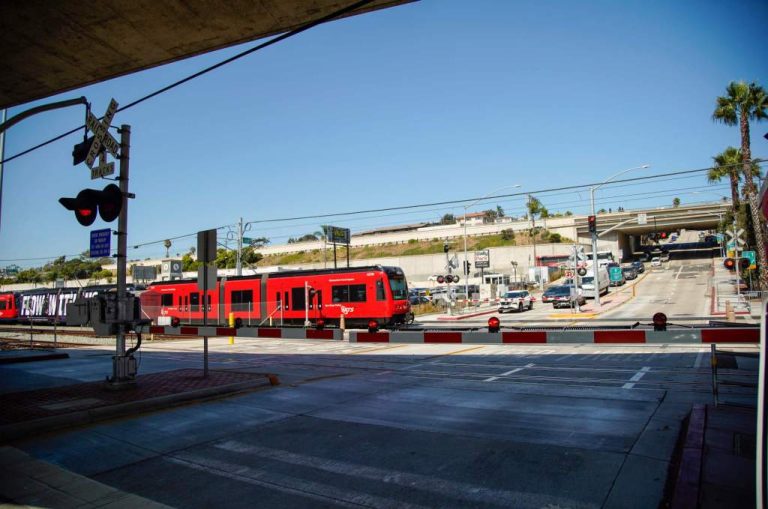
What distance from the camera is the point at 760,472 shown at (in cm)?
254

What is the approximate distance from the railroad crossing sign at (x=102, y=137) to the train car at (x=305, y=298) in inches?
557

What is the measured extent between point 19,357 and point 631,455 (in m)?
16.9

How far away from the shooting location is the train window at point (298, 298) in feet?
92.6

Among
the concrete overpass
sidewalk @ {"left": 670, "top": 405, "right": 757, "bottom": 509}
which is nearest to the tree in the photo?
sidewalk @ {"left": 670, "top": 405, "right": 757, "bottom": 509}

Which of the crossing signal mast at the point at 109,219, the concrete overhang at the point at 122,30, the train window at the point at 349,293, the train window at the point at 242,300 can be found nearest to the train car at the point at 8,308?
the train window at the point at 242,300

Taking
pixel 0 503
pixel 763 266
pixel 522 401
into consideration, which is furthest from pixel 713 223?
pixel 0 503

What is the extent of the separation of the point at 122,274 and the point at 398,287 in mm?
17686

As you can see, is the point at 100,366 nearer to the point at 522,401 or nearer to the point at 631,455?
the point at 522,401

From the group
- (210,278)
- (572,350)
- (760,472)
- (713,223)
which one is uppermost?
(713,223)

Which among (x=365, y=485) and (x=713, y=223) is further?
(x=713, y=223)

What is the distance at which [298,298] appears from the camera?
93.1ft

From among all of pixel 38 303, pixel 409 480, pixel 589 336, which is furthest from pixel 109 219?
pixel 38 303

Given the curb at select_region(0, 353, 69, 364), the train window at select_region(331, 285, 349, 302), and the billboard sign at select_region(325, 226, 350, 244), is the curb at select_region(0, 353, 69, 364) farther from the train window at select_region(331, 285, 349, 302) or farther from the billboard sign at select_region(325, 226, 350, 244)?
the billboard sign at select_region(325, 226, 350, 244)

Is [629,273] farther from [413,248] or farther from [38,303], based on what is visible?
[38,303]
